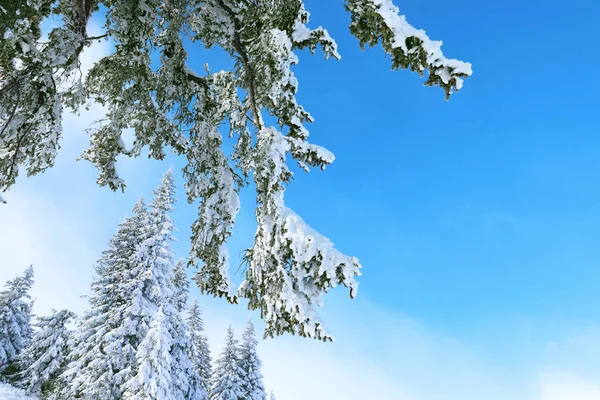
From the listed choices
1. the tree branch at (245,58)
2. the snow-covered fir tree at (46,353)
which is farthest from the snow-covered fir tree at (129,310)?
the tree branch at (245,58)

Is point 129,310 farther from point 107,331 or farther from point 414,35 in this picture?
point 414,35

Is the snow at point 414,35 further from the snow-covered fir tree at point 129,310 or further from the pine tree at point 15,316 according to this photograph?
the pine tree at point 15,316

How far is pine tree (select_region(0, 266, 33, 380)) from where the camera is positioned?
3175 centimetres

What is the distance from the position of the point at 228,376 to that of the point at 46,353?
1236 cm

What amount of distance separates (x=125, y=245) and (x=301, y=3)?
18457mm

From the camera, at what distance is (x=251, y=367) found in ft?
98.5

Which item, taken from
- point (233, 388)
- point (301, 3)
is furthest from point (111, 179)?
point (233, 388)

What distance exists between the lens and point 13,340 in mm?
32531

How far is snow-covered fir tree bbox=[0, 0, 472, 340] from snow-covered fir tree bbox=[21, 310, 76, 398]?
23710 mm

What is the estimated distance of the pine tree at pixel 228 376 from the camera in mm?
27656

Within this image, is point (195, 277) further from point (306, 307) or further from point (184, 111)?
point (184, 111)

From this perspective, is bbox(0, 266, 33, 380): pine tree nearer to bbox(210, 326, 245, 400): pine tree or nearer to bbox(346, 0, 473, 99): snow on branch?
bbox(210, 326, 245, 400): pine tree

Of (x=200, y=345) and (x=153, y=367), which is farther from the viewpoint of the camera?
(x=200, y=345)

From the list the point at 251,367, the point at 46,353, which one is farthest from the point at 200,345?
the point at 46,353
